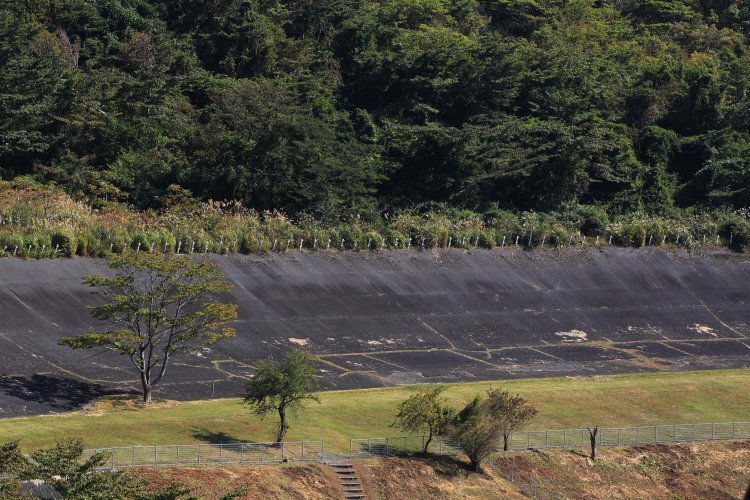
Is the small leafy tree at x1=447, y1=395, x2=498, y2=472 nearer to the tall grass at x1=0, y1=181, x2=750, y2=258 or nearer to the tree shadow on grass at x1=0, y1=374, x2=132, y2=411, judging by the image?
the tree shadow on grass at x1=0, y1=374, x2=132, y2=411

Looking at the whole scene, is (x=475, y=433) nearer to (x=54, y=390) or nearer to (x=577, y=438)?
(x=577, y=438)

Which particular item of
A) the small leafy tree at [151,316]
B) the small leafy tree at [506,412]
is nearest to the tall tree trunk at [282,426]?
the small leafy tree at [151,316]

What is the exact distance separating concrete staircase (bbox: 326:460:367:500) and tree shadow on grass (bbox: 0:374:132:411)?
386 inches

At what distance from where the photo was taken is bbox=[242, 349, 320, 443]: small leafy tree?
4762 cm

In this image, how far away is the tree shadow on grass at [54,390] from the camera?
49781mm

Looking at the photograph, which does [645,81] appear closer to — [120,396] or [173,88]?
[173,88]

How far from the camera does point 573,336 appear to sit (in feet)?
219

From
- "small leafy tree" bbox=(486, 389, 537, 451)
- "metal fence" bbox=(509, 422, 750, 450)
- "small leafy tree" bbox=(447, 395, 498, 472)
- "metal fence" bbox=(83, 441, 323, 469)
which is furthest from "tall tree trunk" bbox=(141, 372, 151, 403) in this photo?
"metal fence" bbox=(509, 422, 750, 450)

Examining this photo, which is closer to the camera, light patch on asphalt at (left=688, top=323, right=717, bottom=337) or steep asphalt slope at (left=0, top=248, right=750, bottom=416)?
steep asphalt slope at (left=0, top=248, right=750, bottom=416)

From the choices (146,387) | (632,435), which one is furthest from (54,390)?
(632,435)

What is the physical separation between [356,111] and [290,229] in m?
19.7

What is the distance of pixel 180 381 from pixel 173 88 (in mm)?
36186

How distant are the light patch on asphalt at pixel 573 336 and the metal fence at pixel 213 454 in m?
21.4

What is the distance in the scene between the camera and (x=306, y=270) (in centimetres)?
6831
